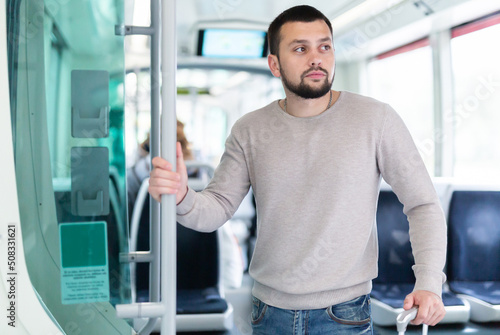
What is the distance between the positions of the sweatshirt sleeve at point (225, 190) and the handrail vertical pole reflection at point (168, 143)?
1.35 ft

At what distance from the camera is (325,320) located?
1570 mm

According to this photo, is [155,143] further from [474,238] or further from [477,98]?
[477,98]

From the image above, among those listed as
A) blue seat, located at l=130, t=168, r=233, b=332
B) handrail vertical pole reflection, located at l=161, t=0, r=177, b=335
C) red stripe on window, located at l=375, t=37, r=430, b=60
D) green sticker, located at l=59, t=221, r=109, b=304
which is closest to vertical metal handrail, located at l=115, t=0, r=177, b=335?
handrail vertical pole reflection, located at l=161, t=0, r=177, b=335

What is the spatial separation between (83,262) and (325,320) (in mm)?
704

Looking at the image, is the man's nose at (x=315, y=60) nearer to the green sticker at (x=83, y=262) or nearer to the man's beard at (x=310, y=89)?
the man's beard at (x=310, y=89)

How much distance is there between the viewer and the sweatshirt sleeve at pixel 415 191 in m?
Result: 1.52

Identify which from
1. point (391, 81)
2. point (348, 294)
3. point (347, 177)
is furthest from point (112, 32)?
point (391, 81)

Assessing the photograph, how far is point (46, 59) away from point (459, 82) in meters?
4.83

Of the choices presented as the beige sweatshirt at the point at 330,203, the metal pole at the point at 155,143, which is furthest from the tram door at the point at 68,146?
the beige sweatshirt at the point at 330,203

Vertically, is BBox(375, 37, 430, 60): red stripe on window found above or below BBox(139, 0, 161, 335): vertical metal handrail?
above

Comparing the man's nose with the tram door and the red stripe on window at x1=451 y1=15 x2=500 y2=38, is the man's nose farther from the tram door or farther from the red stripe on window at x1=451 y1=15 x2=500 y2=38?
the red stripe on window at x1=451 y1=15 x2=500 y2=38

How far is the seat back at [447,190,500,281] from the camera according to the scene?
3754 mm

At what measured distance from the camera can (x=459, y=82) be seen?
540cm

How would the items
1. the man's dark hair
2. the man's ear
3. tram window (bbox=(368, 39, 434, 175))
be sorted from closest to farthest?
the man's dark hair
the man's ear
tram window (bbox=(368, 39, 434, 175))
